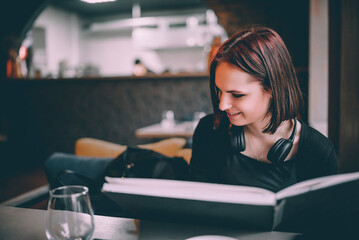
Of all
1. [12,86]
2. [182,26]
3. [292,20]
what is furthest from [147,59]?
[292,20]

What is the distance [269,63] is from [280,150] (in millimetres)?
275

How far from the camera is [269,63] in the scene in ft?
2.99

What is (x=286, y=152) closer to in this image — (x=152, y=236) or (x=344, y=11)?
(x=152, y=236)

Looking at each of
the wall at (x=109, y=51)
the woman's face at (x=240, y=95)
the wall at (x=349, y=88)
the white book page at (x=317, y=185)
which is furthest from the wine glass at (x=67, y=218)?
the wall at (x=109, y=51)

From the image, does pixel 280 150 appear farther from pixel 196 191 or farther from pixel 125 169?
pixel 125 169

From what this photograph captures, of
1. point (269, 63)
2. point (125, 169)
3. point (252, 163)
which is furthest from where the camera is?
point (125, 169)

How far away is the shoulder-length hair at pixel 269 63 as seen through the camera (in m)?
0.91

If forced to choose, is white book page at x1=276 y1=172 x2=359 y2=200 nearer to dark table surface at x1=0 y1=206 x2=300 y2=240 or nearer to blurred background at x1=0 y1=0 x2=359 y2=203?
dark table surface at x1=0 y1=206 x2=300 y2=240

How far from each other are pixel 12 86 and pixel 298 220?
421 centimetres

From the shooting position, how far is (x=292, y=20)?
3.67 m

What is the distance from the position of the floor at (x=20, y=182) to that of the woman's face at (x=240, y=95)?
2.40 meters

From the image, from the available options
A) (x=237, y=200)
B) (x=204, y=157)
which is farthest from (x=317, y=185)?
(x=204, y=157)

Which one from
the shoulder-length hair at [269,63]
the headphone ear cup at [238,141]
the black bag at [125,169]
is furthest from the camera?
the black bag at [125,169]

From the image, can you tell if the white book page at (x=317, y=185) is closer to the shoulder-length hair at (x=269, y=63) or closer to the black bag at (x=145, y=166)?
the shoulder-length hair at (x=269, y=63)
